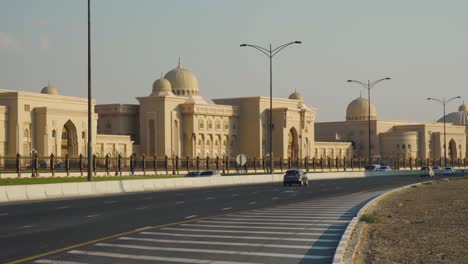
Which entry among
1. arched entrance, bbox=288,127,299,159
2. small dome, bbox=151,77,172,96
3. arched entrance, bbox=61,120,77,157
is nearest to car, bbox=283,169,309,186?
arched entrance, bbox=61,120,77,157

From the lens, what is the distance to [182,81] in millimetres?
131375

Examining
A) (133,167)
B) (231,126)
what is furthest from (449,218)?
(231,126)

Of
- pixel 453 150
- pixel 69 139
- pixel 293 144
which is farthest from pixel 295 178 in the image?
pixel 453 150

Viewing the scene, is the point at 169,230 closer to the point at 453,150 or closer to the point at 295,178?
the point at 295,178

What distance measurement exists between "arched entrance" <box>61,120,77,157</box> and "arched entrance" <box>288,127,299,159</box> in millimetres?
43151

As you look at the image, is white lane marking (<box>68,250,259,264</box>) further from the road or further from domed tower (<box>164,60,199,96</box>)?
domed tower (<box>164,60,199,96</box>)

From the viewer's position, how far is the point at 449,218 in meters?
23.7

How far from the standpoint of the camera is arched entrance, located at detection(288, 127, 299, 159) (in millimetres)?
137125

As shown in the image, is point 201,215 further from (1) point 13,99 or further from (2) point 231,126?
(2) point 231,126

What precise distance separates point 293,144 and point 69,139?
4556 centimetres

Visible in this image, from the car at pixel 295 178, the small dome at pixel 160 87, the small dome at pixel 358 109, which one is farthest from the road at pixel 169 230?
the small dome at pixel 358 109

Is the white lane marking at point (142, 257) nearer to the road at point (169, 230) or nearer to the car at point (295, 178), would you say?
the road at point (169, 230)

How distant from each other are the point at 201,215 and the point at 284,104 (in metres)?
113

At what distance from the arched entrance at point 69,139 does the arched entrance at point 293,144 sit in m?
43.2
